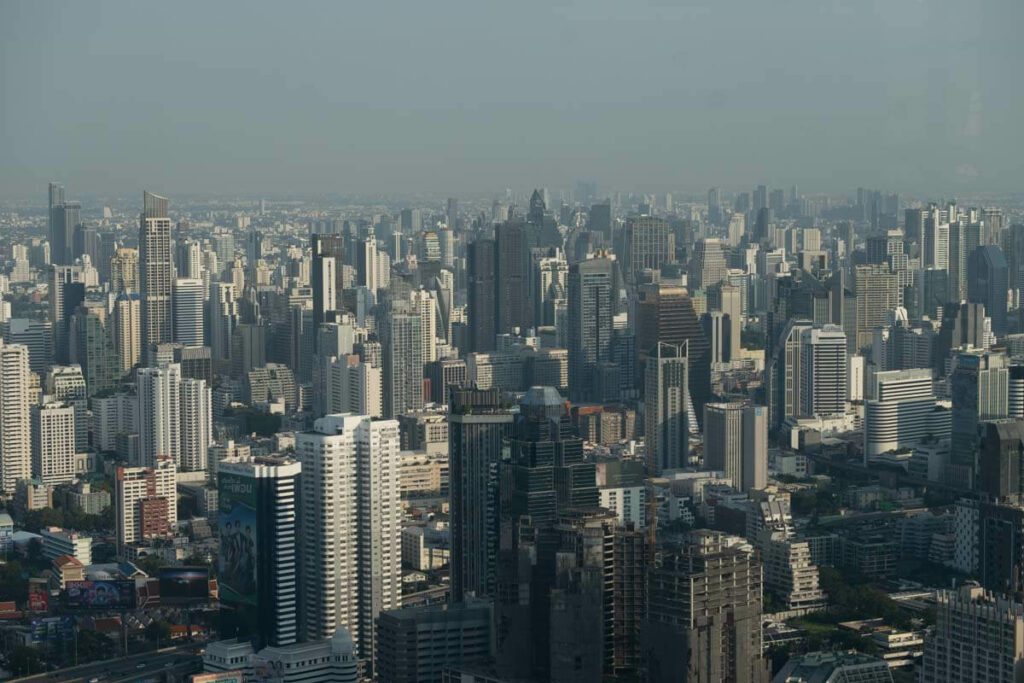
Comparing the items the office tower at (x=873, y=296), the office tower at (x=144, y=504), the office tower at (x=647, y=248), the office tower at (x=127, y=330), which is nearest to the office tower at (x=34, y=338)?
the office tower at (x=127, y=330)

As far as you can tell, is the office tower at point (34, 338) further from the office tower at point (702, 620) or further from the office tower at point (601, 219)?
the office tower at point (702, 620)

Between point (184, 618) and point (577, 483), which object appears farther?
point (184, 618)

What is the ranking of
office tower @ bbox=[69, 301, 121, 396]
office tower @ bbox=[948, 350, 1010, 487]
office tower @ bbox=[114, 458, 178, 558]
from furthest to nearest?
office tower @ bbox=[69, 301, 121, 396], office tower @ bbox=[948, 350, 1010, 487], office tower @ bbox=[114, 458, 178, 558]

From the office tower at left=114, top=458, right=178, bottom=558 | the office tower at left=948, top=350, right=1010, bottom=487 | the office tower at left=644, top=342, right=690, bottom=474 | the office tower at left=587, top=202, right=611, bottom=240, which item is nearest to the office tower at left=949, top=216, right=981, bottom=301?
the office tower at left=948, top=350, right=1010, bottom=487

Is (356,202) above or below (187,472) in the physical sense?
above

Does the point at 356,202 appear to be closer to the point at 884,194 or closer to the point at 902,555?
the point at 884,194

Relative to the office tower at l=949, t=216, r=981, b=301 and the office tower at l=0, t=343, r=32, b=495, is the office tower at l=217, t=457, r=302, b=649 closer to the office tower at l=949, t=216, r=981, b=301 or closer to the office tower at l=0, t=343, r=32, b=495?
the office tower at l=0, t=343, r=32, b=495

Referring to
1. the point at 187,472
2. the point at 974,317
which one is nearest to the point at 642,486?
the point at 187,472
